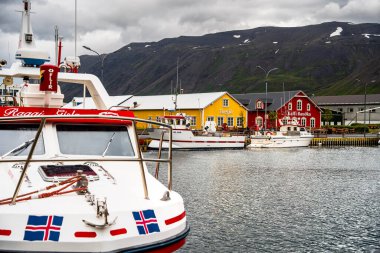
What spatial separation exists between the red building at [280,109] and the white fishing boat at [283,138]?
1371 centimetres

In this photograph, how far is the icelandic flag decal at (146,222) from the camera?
6.61 meters

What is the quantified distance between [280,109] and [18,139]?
250 feet

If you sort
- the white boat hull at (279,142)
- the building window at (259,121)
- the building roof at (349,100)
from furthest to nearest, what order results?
1. the building roof at (349,100)
2. the building window at (259,121)
3. the white boat hull at (279,142)

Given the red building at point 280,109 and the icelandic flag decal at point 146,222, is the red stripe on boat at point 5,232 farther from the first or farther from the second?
the red building at point 280,109

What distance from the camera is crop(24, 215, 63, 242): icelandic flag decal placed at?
6121 millimetres

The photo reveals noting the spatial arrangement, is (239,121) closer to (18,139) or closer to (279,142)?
(279,142)

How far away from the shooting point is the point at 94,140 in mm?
8742

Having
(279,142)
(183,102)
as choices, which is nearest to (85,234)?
(279,142)

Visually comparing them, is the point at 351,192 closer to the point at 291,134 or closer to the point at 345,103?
the point at 291,134

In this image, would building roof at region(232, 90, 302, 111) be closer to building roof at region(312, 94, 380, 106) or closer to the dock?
the dock

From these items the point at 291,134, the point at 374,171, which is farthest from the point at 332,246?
the point at 291,134

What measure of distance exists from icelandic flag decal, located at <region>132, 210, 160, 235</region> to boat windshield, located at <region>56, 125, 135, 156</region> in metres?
2.23

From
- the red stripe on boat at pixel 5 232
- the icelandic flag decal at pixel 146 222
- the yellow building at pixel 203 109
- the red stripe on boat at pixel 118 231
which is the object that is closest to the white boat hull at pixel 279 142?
the yellow building at pixel 203 109

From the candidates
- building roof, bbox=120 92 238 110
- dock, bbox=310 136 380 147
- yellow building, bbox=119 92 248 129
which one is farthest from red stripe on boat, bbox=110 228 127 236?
building roof, bbox=120 92 238 110
